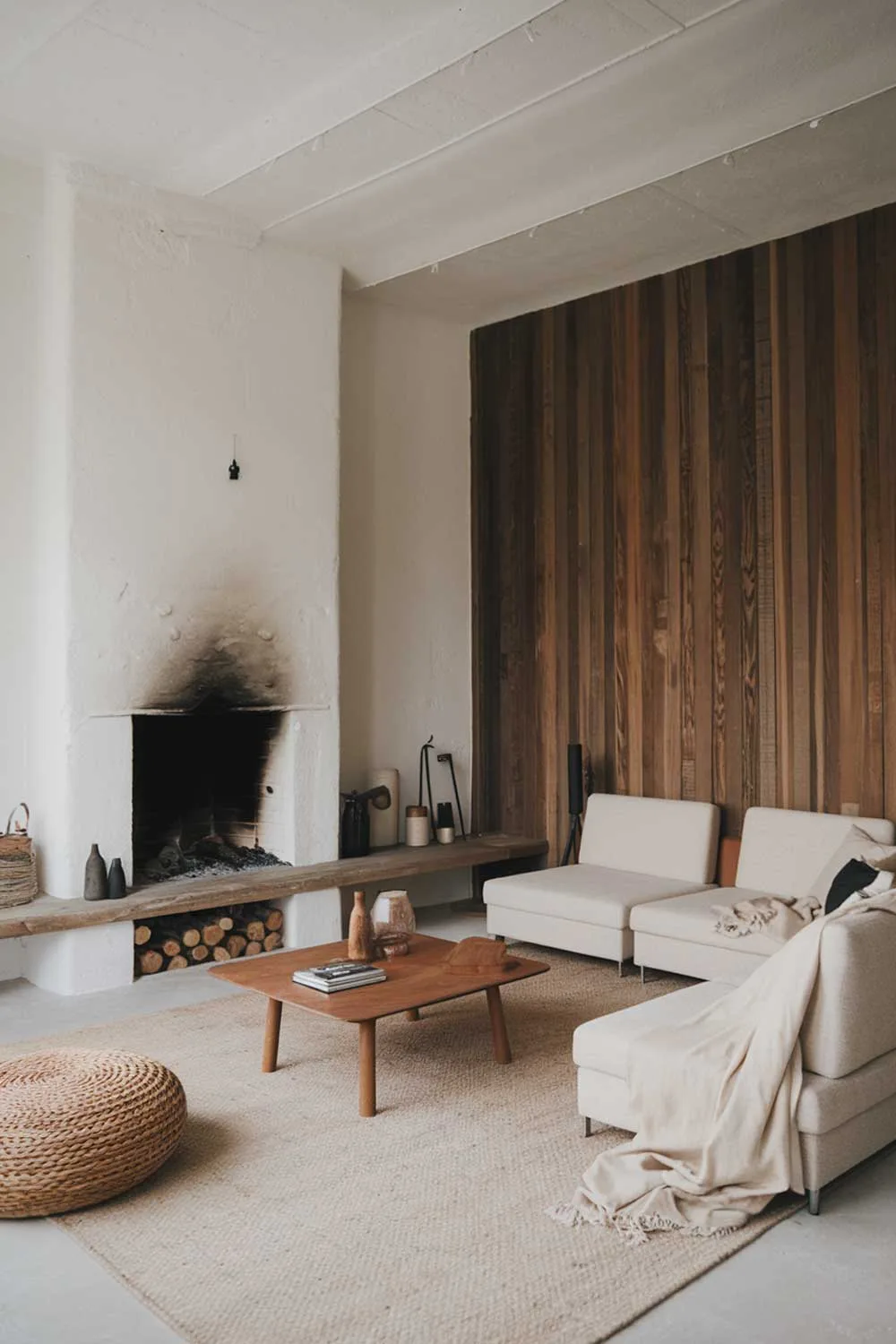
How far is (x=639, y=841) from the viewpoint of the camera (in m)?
5.58

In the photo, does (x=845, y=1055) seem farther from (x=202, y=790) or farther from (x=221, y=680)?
(x=202, y=790)

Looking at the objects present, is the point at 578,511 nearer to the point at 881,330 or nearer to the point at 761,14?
the point at 881,330

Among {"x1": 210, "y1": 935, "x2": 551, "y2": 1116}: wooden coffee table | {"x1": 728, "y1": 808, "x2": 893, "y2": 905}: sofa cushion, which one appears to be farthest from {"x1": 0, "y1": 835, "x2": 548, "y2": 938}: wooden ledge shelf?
{"x1": 728, "y1": 808, "x2": 893, "y2": 905}: sofa cushion

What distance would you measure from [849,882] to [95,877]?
3.01 metres

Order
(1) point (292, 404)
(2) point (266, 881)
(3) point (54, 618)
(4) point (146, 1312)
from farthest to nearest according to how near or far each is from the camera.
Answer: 1. (1) point (292, 404)
2. (2) point (266, 881)
3. (3) point (54, 618)
4. (4) point (146, 1312)

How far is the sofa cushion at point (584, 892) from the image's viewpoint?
4.95 metres

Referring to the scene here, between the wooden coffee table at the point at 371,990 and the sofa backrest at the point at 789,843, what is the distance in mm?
1472

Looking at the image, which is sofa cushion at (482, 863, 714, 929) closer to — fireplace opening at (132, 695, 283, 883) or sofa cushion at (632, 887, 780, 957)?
sofa cushion at (632, 887, 780, 957)

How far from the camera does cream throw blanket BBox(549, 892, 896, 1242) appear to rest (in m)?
2.79

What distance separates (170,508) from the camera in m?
5.21

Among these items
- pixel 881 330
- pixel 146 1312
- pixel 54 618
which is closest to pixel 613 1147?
pixel 146 1312

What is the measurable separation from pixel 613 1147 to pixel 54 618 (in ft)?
10.5

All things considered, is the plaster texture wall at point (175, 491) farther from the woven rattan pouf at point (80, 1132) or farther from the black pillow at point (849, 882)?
the black pillow at point (849, 882)

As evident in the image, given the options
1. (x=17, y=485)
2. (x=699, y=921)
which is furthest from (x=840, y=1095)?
(x=17, y=485)
